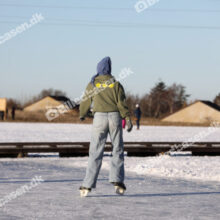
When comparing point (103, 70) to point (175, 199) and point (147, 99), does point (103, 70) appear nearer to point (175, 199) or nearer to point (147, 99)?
point (175, 199)

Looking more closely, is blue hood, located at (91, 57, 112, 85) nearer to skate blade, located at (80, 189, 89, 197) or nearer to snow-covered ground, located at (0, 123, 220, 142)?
skate blade, located at (80, 189, 89, 197)

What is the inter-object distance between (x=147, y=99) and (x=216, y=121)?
34263mm

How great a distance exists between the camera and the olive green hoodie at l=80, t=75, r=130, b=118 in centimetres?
718

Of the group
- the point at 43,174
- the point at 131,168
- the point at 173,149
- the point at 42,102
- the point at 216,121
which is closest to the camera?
the point at 43,174

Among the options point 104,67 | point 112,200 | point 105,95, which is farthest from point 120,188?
point 104,67

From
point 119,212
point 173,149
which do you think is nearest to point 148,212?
point 119,212

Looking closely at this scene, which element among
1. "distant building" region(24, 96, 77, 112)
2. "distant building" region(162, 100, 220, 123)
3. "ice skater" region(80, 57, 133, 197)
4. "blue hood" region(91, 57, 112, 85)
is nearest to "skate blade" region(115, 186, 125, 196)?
"ice skater" region(80, 57, 133, 197)

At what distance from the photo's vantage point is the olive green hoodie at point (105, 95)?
283 inches

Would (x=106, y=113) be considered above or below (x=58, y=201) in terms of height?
above

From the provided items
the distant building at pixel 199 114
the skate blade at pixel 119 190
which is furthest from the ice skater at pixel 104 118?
the distant building at pixel 199 114

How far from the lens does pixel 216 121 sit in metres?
85.2

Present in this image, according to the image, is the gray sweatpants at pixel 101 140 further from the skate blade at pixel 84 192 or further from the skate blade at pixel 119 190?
the skate blade at pixel 119 190

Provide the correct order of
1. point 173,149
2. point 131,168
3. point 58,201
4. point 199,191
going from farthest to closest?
point 173,149
point 131,168
point 199,191
point 58,201

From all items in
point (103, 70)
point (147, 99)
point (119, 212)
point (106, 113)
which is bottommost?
point (119, 212)
